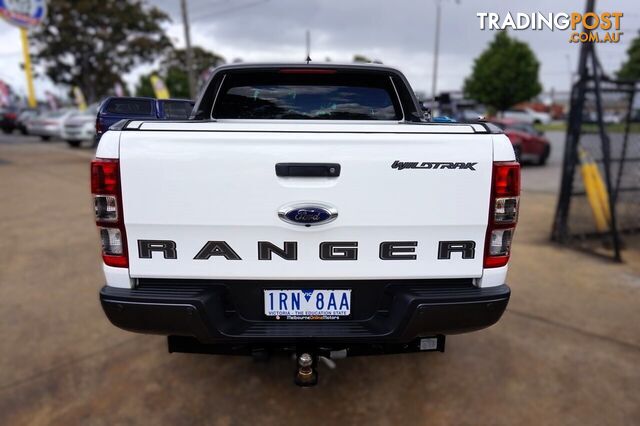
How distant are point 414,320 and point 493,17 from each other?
484cm

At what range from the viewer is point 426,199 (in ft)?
6.97

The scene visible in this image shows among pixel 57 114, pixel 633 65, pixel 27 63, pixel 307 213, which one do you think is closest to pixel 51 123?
pixel 57 114

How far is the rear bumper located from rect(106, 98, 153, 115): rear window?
125cm

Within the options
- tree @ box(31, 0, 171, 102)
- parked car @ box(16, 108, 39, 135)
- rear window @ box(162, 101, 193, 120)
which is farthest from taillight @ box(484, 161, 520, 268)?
tree @ box(31, 0, 171, 102)

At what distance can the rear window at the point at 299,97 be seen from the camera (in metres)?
3.16

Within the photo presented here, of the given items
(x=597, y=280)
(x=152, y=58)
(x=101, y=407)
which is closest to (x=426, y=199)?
(x=101, y=407)

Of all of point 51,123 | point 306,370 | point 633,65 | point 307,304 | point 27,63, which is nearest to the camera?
point 307,304

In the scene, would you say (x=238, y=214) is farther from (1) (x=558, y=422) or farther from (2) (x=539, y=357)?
(2) (x=539, y=357)

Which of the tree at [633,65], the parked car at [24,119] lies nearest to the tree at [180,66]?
the parked car at [24,119]

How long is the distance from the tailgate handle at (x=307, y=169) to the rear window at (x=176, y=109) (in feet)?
5.01

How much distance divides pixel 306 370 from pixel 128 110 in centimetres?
197

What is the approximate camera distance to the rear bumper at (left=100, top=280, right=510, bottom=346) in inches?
84.0

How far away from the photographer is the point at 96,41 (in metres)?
35.6

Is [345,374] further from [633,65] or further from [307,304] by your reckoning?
[633,65]
